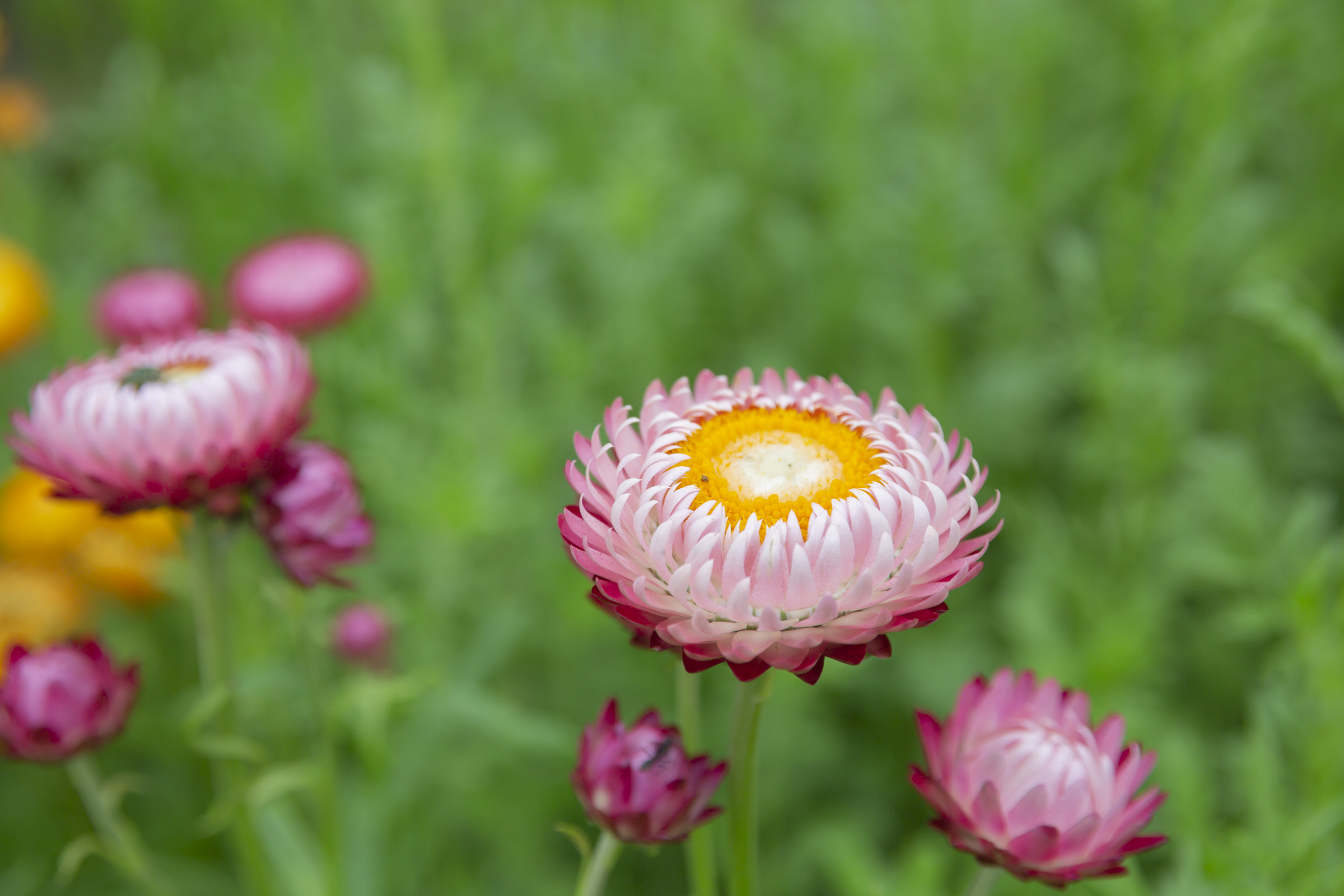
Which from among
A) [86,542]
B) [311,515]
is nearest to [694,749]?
[311,515]

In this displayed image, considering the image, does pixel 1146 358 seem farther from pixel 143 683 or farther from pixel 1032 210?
pixel 143 683

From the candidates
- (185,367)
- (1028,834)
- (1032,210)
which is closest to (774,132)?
(1032,210)

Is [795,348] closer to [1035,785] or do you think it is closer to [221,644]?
[221,644]

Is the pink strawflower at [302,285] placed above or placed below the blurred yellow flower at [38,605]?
above

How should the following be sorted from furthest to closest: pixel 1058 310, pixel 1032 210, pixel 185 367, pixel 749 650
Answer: pixel 1058 310 < pixel 1032 210 < pixel 185 367 < pixel 749 650

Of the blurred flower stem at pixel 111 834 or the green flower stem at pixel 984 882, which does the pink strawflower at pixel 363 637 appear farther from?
the green flower stem at pixel 984 882

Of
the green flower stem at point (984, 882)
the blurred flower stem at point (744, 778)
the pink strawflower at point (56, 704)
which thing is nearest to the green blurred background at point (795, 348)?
the pink strawflower at point (56, 704)

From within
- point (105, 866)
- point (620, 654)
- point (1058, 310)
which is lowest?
point (105, 866)

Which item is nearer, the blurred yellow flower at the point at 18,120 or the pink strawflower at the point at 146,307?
the pink strawflower at the point at 146,307
